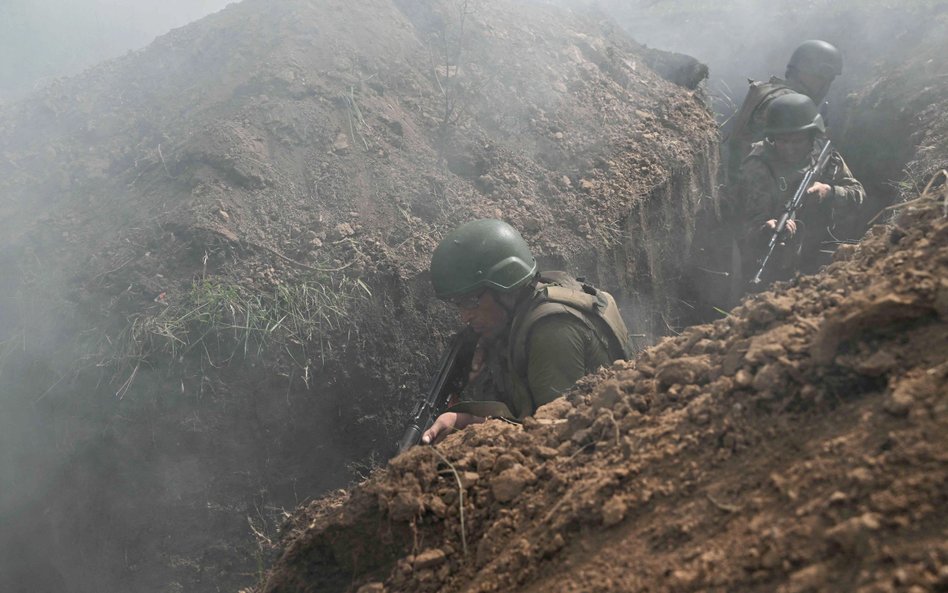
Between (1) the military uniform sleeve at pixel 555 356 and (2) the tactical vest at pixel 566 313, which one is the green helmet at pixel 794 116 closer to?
(2) the tactical vest at pixel 566 313

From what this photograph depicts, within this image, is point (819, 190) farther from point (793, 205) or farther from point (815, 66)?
point (815, 66)

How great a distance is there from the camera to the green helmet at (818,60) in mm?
7559

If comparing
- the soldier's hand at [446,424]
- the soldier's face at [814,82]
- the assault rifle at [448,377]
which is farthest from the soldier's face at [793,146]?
the soldier's hand at [446,424]

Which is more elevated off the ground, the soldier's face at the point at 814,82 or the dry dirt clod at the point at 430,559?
the soldier's face at the point at 814,82

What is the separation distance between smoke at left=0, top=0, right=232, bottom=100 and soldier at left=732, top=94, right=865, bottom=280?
9352 mm

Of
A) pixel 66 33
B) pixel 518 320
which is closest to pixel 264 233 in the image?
pixel 518 320

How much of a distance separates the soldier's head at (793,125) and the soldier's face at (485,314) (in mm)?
3972

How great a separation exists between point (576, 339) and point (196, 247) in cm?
290

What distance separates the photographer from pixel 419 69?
23.8ft

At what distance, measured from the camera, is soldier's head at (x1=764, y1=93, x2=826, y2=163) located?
6.51 meters

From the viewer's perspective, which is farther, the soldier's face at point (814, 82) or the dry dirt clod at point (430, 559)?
the soldier's face at point (814, 82)

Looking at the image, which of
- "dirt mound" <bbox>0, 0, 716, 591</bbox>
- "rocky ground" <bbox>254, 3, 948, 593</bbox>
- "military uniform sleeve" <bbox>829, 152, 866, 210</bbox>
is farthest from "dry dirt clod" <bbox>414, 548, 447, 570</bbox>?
"military uniform sleeve" <bbox>829, 152, 866, 210</bbox>

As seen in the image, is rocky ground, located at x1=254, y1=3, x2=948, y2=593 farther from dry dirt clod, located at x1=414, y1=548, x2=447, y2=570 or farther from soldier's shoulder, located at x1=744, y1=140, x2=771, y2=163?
soldier's shoulder, located at x1=744, y1=140, x2=771, y2=163

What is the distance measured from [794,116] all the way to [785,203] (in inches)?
31.1
